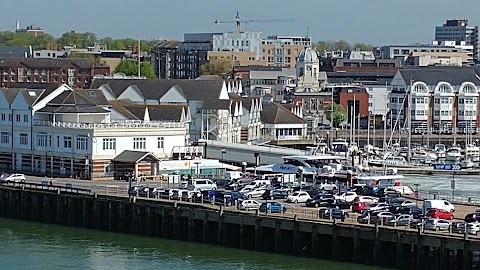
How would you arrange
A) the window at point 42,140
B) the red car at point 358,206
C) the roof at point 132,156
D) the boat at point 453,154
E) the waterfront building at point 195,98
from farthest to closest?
1. the boat at point 453,154
2. the waterfront building at point 195,98
3. the window at point 42,140
4. the roof at point 132,156
5. the red car at point 358,206

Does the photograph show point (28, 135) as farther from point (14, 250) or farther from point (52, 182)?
point (14, 250)

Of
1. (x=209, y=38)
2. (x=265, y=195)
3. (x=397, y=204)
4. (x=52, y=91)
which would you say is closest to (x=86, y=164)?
(x=52, y=91)

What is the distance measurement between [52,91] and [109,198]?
49.4 feet

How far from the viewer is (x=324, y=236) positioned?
41.1 meters

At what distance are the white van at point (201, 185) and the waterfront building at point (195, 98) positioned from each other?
852 inches

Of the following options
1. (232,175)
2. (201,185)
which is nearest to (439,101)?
(232,175)

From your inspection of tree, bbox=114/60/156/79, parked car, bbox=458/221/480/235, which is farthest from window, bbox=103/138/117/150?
tree, bbox=114/60/156/79

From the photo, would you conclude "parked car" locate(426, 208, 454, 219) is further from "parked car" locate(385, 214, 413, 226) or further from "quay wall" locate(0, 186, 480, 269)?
"quay wall" locate(0, 186, 480, 269)

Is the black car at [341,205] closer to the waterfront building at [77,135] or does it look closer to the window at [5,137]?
the waterfront building at [77,135]

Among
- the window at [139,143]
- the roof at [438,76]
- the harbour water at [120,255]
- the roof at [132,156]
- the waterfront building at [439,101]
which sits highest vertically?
the roof at [438,76]

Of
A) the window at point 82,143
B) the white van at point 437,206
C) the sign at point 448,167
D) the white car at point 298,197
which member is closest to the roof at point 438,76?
the sign at point 448,167

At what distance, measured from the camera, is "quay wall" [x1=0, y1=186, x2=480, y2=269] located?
38.3 m

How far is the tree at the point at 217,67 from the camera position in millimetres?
133875

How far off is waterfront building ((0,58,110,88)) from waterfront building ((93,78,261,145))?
35778 millimetres
